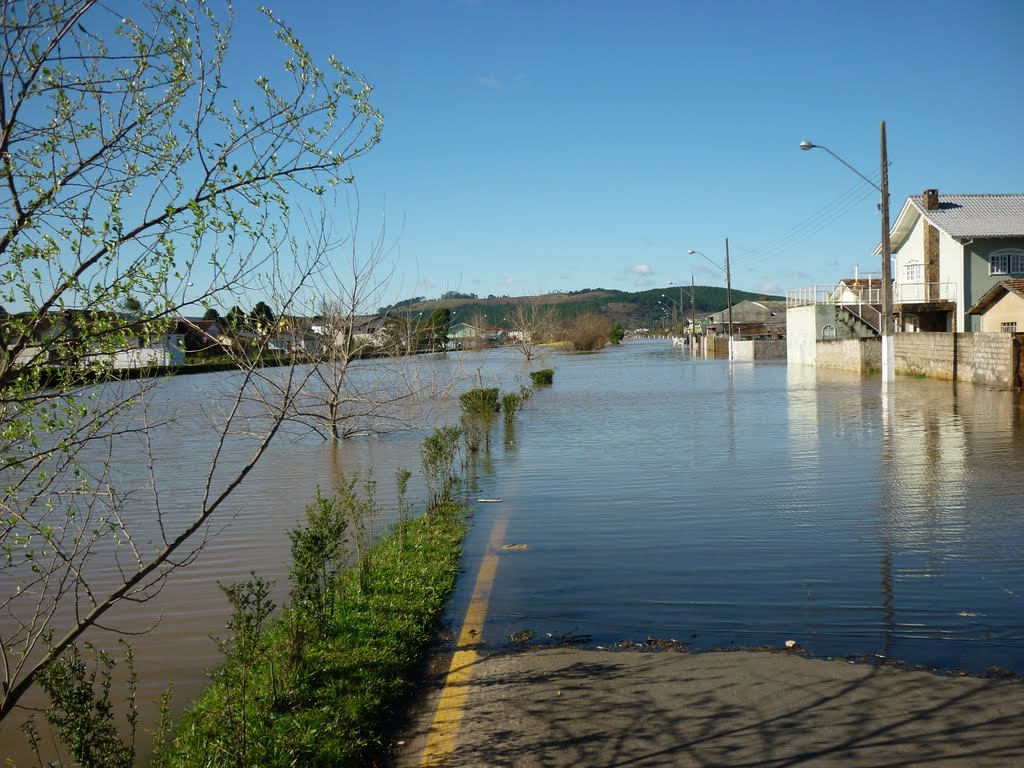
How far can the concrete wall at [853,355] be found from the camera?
35.7m

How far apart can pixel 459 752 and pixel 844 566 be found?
14.6ft

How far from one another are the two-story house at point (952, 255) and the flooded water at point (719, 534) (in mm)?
20710

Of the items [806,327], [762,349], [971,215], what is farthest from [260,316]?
[762,349]

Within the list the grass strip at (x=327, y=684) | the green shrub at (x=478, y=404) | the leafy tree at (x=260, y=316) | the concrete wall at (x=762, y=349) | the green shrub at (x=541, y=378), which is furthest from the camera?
the concrete wall at (x=762, y=349)

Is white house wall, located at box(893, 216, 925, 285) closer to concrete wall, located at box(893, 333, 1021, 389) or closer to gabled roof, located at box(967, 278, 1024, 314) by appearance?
gabled roof, located at box(967, 278, 1024, 314)

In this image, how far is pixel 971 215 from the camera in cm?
4044

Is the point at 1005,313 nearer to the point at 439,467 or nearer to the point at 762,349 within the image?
the point at 439,467

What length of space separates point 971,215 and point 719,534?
123 feet

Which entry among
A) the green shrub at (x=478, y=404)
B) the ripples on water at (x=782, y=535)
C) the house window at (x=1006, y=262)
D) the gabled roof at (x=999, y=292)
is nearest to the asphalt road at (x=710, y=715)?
the ripples on water at (x=782, y=535)

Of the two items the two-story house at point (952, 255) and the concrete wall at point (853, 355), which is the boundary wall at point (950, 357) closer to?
the concrete wall at point (853, 355)

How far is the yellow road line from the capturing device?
4.58 meters

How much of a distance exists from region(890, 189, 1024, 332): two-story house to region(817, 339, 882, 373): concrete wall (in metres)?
3.62

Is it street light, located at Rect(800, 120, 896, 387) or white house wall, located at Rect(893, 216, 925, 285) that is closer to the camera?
street light, located at Rect(800, 120, 896, 387)

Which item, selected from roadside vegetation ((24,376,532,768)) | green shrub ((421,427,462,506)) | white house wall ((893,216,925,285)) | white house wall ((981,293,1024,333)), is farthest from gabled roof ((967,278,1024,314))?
roadside vegetation ((24,376,532,768))
